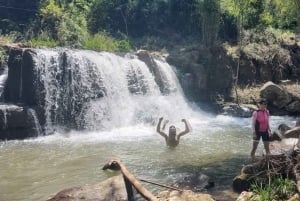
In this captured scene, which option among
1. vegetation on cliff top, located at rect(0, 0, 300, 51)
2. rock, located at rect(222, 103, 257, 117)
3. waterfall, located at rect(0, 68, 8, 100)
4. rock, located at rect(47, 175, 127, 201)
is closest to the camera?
rock, located at rect(47, 175, 127, 201)

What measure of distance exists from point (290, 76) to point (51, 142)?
16295 millimetres

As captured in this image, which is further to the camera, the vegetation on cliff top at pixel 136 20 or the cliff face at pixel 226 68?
the vegetation on cliff top at pixel 136 20

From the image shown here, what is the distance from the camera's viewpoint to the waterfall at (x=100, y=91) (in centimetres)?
1855

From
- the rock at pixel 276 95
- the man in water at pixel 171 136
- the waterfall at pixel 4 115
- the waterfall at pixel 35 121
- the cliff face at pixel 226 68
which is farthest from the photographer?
the cliff face at pixel 226 68

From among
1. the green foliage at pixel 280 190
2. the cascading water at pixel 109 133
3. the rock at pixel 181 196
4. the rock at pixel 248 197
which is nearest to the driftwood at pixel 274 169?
the green foliage at pixel 280 190

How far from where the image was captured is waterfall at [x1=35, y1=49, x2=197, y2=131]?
18547mm

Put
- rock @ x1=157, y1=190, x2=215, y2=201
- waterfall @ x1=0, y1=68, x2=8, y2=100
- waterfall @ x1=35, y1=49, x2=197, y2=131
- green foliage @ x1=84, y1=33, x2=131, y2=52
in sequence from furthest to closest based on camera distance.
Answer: green foliage @ x1=84, y1=33, x2=131, y2=52, waterfall @ x1=35, y1=49, x2=197, y2=131, waterfall @ x1=0, y1=68, x2=8, y2=100, rock @ x1=157, y1=190, x2=215, y2=201

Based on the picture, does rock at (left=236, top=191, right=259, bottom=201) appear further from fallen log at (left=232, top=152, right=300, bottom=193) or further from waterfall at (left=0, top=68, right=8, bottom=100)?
waterfall at (left=0, top=68, right=8, bottom=100)

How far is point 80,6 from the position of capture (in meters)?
33.7

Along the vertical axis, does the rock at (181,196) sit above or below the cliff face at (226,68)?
below

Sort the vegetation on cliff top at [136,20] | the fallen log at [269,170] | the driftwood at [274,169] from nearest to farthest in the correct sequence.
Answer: the driftwood at [274,169] → the fallen log at [269,170] → the vegetation on cliff top at [136,20]

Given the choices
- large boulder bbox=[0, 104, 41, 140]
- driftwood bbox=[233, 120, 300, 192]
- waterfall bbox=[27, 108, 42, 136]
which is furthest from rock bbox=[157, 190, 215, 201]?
waterfall bbox=[27, 108, 42, 136]

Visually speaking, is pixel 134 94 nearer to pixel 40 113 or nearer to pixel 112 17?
pixel 40 113

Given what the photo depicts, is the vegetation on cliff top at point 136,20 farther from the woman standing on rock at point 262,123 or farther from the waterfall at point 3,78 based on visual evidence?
the woman standing on rock at point 262,123
